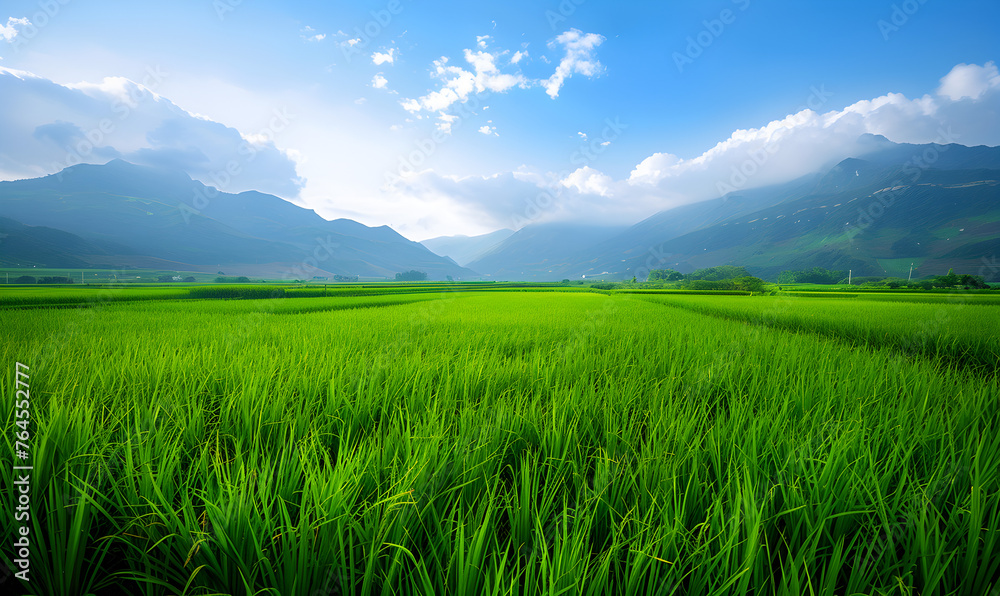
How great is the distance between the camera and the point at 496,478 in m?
1.31

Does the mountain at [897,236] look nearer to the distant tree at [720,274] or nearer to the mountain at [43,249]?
the distant tree at [720,274]

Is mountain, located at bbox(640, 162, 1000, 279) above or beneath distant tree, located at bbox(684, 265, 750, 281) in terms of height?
above

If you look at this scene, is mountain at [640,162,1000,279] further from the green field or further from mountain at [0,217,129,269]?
mountain at [0,217,129,269]

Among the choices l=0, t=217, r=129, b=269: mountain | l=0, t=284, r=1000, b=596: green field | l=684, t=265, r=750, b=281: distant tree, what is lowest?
l=0, t=284, r=1000, b=596: green field

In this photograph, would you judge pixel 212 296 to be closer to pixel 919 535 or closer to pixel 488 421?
pixel 488 421

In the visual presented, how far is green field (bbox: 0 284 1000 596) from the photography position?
93cm

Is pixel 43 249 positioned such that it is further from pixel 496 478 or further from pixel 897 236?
pixel 897 236

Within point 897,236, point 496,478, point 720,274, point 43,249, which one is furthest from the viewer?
point 897,236

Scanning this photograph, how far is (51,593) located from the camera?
91 cm

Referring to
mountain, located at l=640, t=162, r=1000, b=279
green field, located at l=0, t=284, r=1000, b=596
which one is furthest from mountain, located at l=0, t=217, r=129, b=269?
mountain, located at l=640, t=162, r=1000, b=279

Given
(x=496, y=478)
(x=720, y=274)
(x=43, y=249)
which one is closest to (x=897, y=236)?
(x=720, y=274)

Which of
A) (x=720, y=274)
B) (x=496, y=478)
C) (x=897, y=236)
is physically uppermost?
(x=897, y=236)

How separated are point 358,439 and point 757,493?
6.01ft

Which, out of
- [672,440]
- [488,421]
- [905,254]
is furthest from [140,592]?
[905,254]
